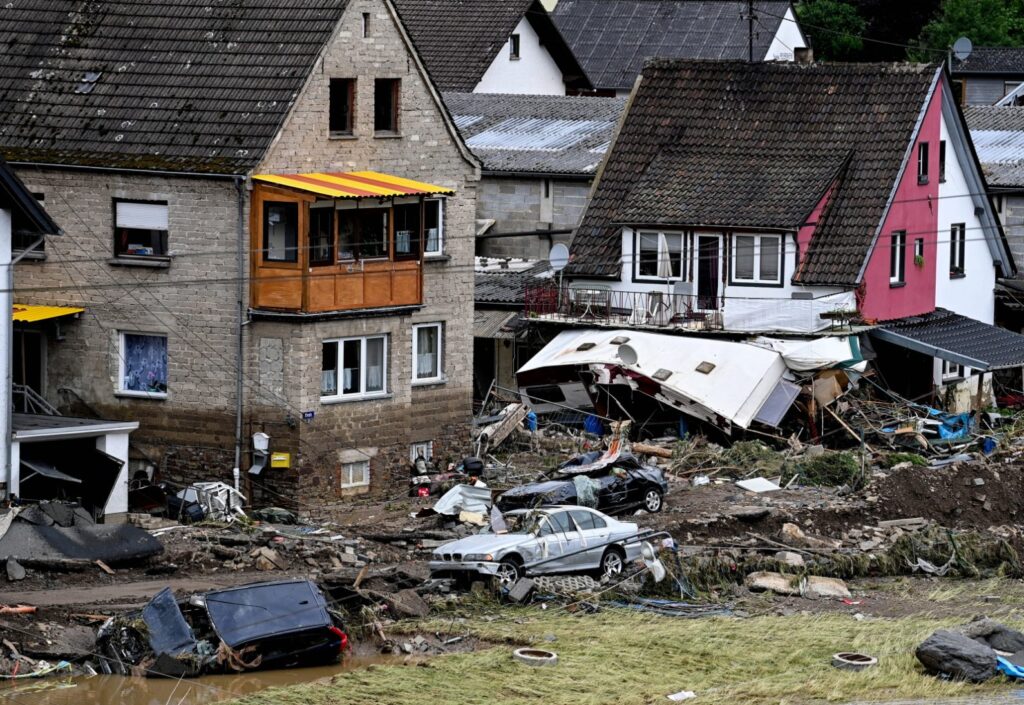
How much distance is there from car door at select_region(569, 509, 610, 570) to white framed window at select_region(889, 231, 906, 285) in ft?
57.0

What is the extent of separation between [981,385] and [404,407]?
16.6 m

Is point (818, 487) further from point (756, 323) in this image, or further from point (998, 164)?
point (998, 164)

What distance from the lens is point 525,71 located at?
79625 mm

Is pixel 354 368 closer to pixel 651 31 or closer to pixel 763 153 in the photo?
pixel 763 153

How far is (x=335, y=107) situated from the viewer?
151 feet

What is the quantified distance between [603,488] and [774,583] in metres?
5.23

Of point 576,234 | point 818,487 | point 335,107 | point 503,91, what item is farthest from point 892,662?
point 503,91

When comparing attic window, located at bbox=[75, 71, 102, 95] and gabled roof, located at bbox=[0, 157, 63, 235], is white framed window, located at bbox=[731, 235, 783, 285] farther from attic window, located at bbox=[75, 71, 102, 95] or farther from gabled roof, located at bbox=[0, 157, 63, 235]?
gabled roof, located at bbox=[0, 157, 63, 235]

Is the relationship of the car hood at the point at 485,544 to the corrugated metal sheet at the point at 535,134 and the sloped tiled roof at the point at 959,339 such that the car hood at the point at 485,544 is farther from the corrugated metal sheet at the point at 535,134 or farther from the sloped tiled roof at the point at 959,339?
the corrugated metal sheet at the point at 535,134

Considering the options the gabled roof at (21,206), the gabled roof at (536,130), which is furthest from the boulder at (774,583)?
the gabled roof at (536,130)

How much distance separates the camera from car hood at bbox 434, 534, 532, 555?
37.1 meters

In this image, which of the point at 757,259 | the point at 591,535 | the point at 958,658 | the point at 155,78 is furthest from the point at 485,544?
the point at 757,259

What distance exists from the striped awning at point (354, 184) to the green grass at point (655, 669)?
36.0ft

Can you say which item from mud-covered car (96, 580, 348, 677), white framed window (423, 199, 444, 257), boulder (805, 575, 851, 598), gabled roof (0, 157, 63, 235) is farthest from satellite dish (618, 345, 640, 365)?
mud-covered car (96, 580, 348, 677)
